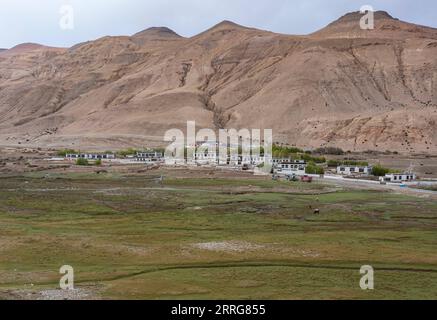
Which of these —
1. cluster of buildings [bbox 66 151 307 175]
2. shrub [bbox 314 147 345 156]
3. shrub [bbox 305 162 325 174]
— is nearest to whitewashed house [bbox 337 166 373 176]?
shrub [bbox 305 162 325 174]

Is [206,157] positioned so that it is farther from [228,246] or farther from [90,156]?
[228,246]

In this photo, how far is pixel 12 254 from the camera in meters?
29.3

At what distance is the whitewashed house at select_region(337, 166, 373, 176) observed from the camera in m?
78.2

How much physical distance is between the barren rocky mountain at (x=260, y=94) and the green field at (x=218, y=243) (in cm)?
6873

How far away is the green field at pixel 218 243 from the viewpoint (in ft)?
79.0

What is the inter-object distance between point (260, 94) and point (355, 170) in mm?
73200

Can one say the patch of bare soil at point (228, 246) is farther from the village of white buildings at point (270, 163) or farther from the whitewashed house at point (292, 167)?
the whitewashed house at point (292, 167)

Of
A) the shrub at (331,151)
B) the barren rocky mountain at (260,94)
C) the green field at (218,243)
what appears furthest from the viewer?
the barren rocky mountain at (260,94)

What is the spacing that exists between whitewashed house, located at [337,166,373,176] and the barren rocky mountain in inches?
1349

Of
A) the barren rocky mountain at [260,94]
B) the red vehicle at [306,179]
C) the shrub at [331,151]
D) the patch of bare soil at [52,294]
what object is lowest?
the patch of bare soil at [52,294]

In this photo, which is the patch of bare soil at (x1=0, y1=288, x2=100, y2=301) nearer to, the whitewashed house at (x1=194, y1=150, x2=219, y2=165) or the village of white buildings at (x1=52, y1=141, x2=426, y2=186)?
the village of white buildings at (x1=52, y1=141, x2=426, y2=186)

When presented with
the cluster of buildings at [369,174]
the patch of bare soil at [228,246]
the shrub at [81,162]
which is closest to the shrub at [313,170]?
the cluster of buildings at [369,174]

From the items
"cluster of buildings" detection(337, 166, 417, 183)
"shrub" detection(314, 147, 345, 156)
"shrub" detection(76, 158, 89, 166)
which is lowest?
"cluster of buildings" detection(337, 166, 417, 183)
